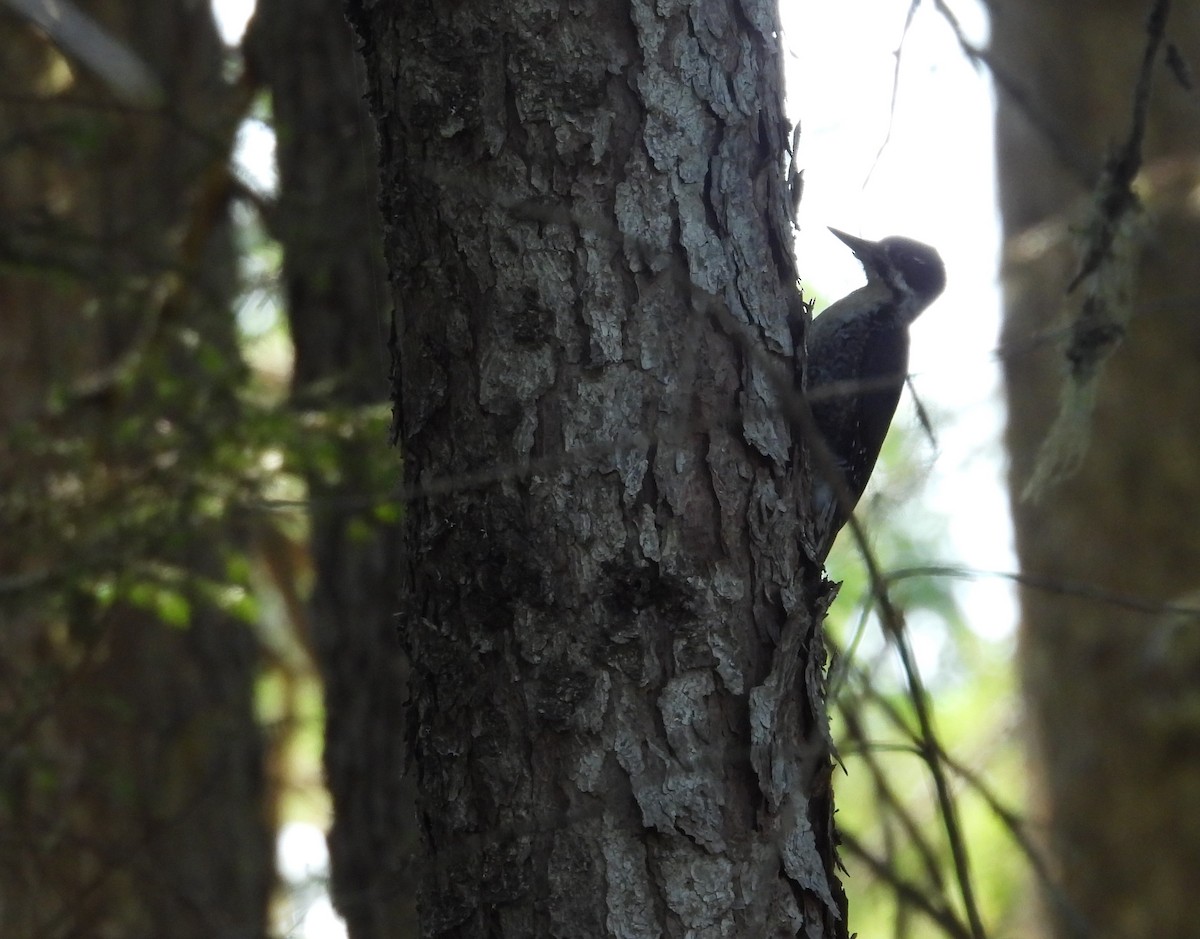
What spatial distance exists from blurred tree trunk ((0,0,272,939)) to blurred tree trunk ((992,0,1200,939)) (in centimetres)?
393

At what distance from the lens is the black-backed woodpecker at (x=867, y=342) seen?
169 inches

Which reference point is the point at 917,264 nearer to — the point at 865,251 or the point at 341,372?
the point at 865,251

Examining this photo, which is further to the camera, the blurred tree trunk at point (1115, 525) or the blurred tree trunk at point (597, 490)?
the blurred tree trunk at point (1115, 525)

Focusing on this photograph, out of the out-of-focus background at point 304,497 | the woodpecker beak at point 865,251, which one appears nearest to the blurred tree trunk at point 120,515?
the out-of-focus background at point 304,497

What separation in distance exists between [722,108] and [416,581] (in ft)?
3.02

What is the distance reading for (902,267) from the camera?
4.71m

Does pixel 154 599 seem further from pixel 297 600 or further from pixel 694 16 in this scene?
pixel 297 600

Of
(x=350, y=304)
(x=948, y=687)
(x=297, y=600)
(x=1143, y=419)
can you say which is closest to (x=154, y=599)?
(x=350, y=304)

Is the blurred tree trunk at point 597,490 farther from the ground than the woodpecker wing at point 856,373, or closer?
closer

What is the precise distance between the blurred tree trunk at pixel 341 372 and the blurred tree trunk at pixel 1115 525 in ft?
10.9

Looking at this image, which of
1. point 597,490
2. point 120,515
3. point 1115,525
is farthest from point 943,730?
point 597,490

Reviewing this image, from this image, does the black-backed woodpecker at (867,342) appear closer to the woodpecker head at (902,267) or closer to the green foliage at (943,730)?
the woodpecker head at (902,267)

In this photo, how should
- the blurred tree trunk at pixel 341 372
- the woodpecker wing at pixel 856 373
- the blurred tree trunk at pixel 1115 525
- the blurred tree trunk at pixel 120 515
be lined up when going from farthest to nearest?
1. the blurred tree trunk at pixel 1115 525
2. the blurred tree trunk at pixel 341 372
3. the woodpecker wing at pixel 856 373
4. the blurred tree trunk at pixel 120 515

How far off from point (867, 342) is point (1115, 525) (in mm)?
3108
